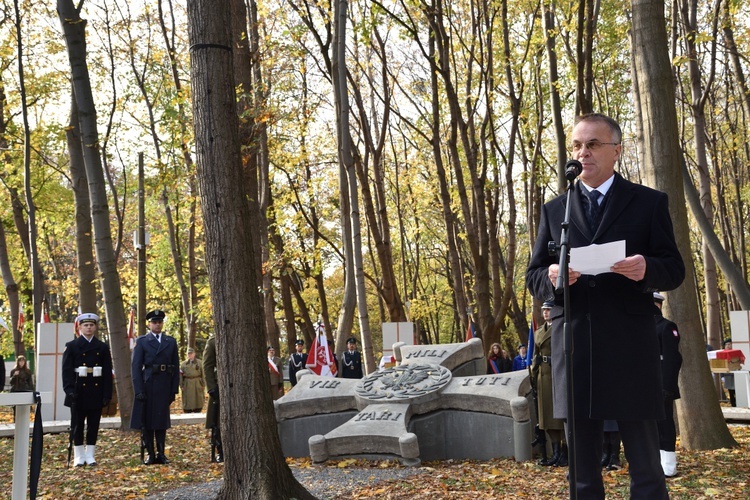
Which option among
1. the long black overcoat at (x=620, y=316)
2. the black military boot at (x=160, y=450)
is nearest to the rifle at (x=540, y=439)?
the black military boot at (x=160, y=450)

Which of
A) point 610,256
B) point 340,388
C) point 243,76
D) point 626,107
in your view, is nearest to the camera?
point 610,256

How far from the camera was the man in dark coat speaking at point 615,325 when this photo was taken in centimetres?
373

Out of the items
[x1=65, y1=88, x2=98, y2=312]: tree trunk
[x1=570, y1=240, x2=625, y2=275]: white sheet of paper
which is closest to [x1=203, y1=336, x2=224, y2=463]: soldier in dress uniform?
[x1=65, y1=88, x2=98, y2=312]: tree trunk

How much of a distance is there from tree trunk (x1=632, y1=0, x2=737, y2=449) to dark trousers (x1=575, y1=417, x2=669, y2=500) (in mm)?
6019

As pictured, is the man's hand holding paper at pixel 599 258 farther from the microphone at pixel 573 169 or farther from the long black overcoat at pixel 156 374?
the long black overcoat at pixel 156 374

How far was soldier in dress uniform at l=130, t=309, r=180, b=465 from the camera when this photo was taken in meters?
11.4

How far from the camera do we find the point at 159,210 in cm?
3700

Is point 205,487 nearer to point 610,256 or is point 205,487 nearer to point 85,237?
point 610,256

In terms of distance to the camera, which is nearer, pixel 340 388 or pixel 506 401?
pixel 506 401

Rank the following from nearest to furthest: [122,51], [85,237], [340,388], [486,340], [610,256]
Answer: [610,256]
[340,388]
[85,237]
[486,340]
[122,51]

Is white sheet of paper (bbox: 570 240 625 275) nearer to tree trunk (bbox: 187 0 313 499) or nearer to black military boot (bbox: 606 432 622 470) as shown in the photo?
tree trunk (bbox: 187 0 313 499)

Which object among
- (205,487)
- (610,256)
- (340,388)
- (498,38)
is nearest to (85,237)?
(340,388)

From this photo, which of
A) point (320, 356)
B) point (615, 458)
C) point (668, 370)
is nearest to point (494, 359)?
point (320, 356)

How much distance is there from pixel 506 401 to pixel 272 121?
6428 millimetres
